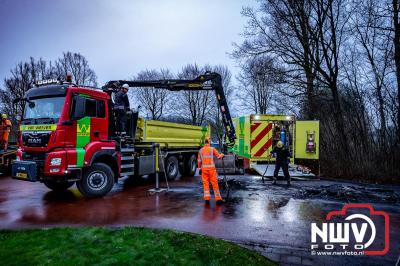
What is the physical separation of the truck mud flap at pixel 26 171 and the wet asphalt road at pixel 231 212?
0.67 m

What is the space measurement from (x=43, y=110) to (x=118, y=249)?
5.59 meters

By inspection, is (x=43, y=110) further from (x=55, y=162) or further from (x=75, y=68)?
(x=75, y=68)

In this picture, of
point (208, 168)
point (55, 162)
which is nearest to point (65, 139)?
point (55, 162)

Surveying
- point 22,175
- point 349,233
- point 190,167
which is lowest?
point 349,233

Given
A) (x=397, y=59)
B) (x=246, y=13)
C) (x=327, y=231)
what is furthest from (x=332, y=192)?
(x=246, y=13)

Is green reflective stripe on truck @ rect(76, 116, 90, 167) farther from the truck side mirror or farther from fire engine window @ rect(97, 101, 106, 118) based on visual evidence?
fire engine window @ rect(97, 101, 106, 118)

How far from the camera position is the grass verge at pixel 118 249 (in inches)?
150

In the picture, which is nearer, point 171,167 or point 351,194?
point 351,194

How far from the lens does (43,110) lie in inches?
326

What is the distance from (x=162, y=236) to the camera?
4727 millimetres

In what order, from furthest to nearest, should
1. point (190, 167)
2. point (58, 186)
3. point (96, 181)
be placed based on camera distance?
1. point (190, 167)
2. point (58, 186)
3. point (96, 181)

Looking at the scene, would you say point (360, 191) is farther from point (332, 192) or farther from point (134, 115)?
point (134, 115)

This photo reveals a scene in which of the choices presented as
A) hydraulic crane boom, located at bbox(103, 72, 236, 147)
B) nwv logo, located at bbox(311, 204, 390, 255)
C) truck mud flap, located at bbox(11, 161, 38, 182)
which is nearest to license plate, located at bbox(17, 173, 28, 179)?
truck mud flap, located at bbox(11, 161, 38, 182)

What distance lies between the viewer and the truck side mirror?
8.16 metres
